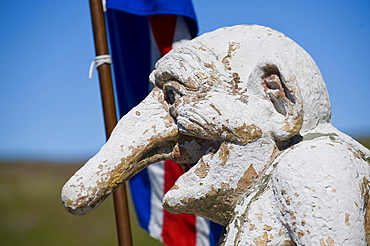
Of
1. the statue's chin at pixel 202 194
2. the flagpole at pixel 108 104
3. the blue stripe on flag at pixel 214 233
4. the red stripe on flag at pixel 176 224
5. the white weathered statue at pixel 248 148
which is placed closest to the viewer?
the white weathered statue at pixel 248 148

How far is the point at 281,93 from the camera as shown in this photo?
1.01m

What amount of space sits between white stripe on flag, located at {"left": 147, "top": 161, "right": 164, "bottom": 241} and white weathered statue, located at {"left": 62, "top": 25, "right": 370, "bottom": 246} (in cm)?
136

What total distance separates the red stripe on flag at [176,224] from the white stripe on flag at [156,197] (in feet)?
0.10

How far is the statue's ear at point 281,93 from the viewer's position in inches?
39.2

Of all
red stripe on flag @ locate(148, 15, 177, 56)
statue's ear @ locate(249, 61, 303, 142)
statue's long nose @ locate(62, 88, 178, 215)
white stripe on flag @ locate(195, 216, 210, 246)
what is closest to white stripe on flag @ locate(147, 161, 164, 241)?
white stripe on flag @ locate(195, 216, 210, 246)

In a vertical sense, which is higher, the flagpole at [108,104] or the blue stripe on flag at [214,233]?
the flagpole at [108,104]

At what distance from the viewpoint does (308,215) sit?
0.92m

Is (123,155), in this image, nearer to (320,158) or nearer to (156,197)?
(320,158)

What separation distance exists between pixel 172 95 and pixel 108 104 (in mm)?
777

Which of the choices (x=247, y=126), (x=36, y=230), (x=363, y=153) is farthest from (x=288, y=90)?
(x=36, y=230)

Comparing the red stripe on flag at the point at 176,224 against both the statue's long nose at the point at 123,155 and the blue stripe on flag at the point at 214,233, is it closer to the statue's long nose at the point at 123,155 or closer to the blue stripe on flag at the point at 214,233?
the blue stripe on flag at the point at 214,233

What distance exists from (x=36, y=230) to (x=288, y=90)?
21.7 ft

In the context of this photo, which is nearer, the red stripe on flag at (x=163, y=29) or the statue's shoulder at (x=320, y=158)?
the statue's shoulder at (x=320, y=158)

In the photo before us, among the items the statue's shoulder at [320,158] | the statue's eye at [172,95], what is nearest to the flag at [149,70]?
the statue's eye at [172,95]
